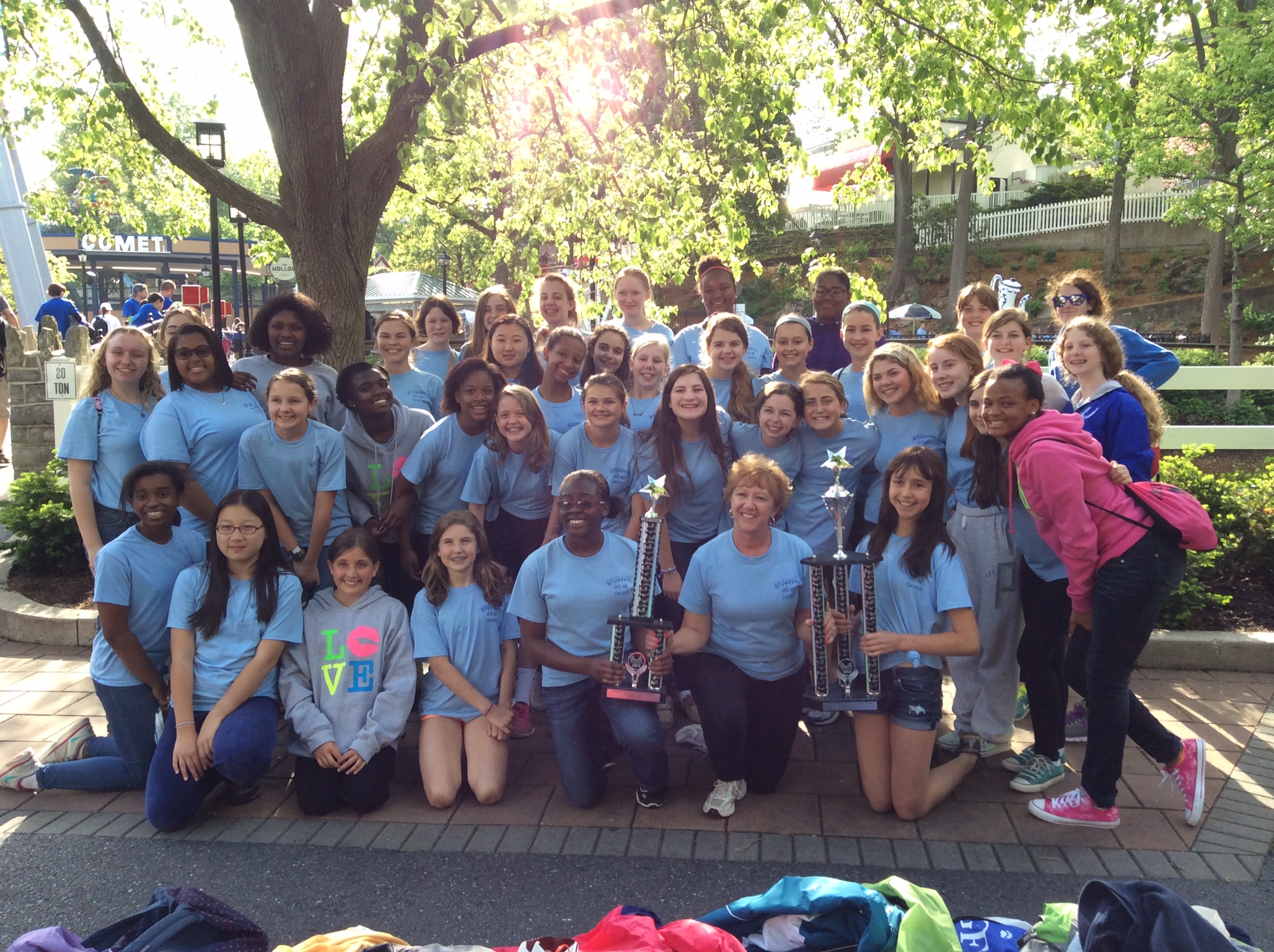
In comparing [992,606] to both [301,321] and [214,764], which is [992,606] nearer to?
[214,764]

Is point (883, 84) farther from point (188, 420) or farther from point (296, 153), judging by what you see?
point (188, 420)

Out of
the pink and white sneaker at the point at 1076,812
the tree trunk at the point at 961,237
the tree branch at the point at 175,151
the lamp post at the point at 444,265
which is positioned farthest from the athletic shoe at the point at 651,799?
the tree trunk at the point at 961,237

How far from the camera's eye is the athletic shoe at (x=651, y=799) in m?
4.00

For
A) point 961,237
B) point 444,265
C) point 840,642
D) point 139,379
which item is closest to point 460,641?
point 840,642

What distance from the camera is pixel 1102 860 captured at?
3.52 m

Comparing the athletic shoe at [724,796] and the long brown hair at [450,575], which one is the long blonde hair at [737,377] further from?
the athletic shoe at [724,796]

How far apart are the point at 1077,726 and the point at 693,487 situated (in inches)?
87.5

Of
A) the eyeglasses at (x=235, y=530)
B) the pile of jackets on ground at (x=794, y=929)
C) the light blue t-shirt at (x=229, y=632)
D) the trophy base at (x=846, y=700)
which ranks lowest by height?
the pile of jackets on ground at (x=794, y=929)

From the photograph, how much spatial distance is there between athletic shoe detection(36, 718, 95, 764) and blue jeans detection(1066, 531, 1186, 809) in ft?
14.0

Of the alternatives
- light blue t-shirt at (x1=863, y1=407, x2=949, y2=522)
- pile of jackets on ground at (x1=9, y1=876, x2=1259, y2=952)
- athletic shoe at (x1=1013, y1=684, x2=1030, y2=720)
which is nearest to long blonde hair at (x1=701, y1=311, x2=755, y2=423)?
light blue t-shirt at (x1=863, y1=407, x2=949, y2=522)

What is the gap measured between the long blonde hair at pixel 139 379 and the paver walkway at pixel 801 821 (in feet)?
5.67

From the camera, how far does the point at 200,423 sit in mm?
4574

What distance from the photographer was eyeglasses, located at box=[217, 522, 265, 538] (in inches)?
156

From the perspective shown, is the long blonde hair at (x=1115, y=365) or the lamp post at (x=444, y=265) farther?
the lamp post at (x=444, y=265)
